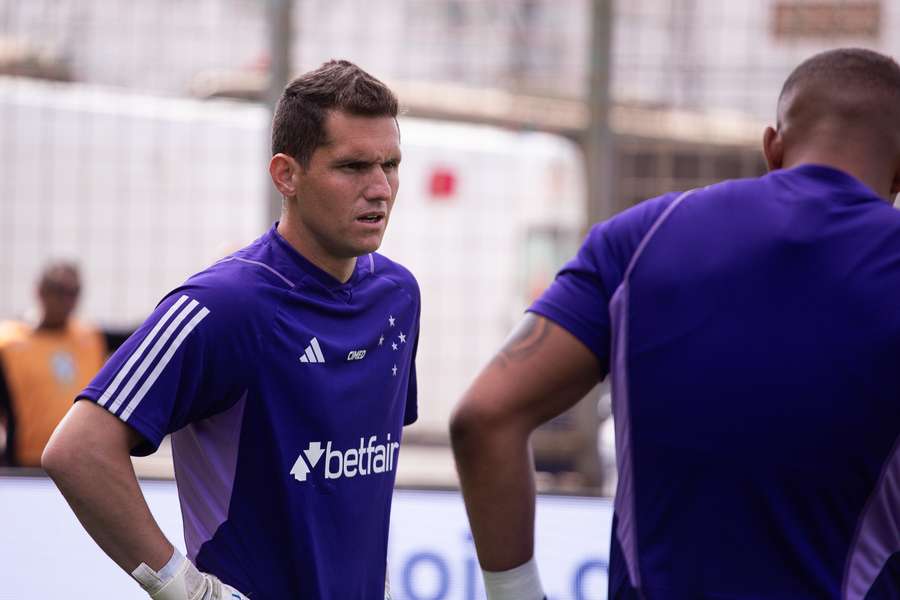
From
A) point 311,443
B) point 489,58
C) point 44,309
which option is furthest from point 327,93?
point 44,309

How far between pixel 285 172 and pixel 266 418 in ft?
1.89

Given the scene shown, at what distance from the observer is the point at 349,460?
9.49 feet

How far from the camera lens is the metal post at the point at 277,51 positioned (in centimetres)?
622

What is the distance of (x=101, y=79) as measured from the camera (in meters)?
7.55

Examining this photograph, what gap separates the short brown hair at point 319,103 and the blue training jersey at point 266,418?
224mm

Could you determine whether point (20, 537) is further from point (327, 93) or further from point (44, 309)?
point (44, 309)

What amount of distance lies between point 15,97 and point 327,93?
16.9ft

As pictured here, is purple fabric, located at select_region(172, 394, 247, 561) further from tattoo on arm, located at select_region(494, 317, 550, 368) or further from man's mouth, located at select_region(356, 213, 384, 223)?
tattoo on arm, located at select_region(494, 317, 550, 368)

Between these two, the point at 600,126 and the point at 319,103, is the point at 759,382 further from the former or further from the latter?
the point at 600,126

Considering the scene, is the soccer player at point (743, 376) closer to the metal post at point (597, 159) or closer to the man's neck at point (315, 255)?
the man's neck at point (315, 255)

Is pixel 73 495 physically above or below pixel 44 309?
above

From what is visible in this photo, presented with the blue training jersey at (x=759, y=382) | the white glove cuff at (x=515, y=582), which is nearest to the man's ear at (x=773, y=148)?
the blue training jersey at (x=759, y=382)

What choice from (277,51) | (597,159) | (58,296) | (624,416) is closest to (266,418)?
(624,416)

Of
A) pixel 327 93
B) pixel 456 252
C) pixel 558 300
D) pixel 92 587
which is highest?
pixel 327 93
